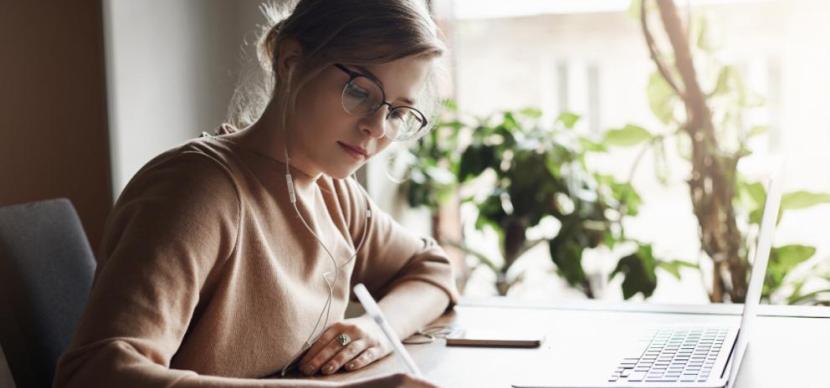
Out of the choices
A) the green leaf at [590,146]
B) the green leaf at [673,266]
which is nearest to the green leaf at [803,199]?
the green leaf at [673,266]

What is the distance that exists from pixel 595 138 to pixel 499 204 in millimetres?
373

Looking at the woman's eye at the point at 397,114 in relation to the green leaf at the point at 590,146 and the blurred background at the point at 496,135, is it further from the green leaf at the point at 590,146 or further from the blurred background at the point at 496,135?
the green leaf at the point at 590,146

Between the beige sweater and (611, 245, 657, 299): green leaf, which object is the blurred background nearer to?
(611, 245, 657, 299): green leaf

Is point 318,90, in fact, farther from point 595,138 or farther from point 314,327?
point 595,138

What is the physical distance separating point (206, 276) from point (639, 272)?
1.58 meters

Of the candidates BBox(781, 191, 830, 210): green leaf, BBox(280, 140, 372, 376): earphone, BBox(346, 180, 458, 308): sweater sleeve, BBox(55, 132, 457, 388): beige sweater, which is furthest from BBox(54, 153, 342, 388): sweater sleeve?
BBox(781, 191, 830, 210): green leaf

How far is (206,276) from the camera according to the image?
1.23 m

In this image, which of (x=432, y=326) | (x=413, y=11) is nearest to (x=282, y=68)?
(x=413, y=11)

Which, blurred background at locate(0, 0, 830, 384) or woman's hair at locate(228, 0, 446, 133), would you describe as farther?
blurred background at locate(0, 0, 830, 384)

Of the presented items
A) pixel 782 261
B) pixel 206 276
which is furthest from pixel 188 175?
pixel 782 261

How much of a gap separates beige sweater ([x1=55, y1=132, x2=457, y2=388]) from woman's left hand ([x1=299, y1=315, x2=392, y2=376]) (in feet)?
0.10

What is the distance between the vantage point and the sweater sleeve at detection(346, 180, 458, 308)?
1770 millimetres

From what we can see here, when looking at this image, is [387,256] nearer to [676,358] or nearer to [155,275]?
[676,358]

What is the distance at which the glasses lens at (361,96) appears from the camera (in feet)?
4.39
